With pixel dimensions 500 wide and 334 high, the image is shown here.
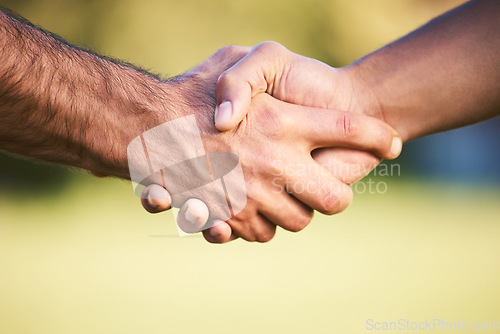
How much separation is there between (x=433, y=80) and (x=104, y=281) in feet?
10.2

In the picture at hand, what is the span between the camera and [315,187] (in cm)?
176

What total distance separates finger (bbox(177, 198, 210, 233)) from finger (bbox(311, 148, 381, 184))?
1.39 feet

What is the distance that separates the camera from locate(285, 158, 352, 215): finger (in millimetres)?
1747

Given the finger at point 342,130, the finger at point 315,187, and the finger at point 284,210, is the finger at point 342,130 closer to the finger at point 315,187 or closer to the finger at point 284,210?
the finger at point 315,187

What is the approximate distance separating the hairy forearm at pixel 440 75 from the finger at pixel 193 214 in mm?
657

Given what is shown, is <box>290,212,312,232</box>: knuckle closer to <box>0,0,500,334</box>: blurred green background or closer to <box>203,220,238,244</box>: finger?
<box>203,220,238,244</box>: finger

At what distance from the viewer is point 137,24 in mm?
7180

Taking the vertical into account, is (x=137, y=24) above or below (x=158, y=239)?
above

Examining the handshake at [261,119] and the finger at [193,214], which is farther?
the finger at [193,214]

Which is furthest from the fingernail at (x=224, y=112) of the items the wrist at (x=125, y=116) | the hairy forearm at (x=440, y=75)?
the hairy forearm at (x=440, y=75)

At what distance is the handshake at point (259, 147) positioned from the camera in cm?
169

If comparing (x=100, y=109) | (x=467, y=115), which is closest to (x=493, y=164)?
(x=467, y=115)

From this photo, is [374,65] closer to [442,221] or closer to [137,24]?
[442,221]

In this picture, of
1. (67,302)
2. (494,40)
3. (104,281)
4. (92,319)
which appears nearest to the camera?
(494,40)
